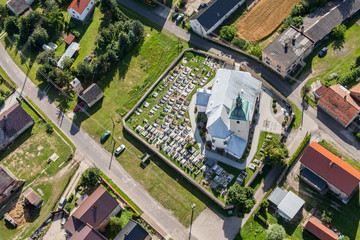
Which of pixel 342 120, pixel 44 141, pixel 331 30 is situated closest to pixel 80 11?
pixel 44 141

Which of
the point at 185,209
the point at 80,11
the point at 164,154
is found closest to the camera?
the point at 185,209

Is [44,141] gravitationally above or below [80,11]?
below

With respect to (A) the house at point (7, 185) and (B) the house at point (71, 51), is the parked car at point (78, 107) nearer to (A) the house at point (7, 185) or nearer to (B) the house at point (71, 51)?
(B) the house at point (71, 51)

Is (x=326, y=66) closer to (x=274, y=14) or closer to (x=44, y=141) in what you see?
(x=274, y=14)

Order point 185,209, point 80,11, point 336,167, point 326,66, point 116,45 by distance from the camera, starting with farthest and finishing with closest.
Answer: point 80,11, point 116,45, point 326,66, point 185,209, point 336,167

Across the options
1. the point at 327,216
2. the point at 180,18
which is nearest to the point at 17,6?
the point at 180,18

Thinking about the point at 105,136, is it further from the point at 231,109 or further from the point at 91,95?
the point at 231,109

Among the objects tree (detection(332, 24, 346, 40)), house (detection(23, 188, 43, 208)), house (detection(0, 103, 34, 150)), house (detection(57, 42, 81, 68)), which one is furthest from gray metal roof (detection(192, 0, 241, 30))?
house (detection(23, 188, 43, 208))
